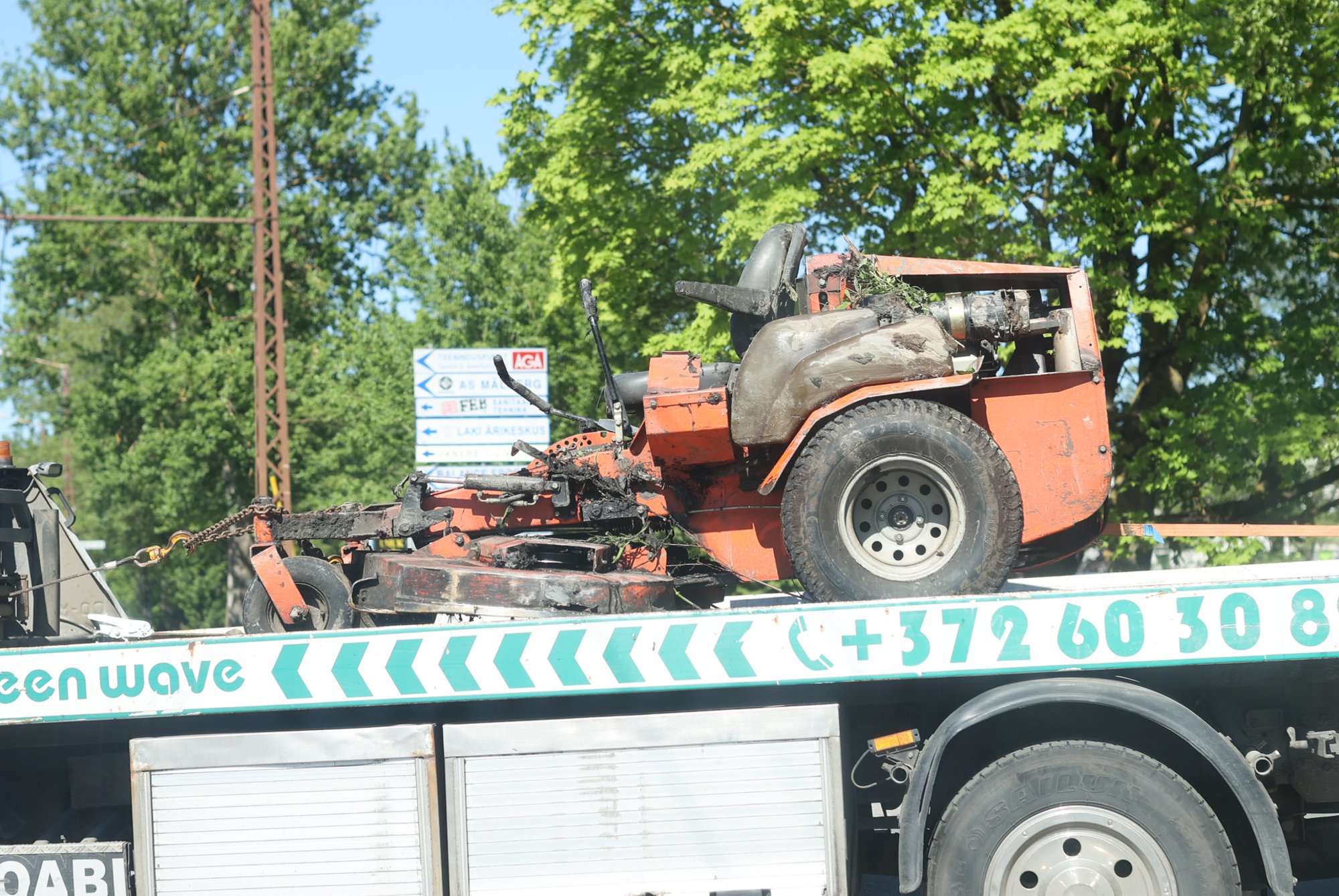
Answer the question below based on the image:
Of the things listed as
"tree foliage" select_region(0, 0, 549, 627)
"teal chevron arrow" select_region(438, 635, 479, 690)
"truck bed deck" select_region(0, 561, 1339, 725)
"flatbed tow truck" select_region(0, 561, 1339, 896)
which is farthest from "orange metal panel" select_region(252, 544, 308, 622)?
"tree foliage" select_region(0, 0, 549, 627)

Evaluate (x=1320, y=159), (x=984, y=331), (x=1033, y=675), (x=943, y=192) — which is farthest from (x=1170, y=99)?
(x=1033, y=675)

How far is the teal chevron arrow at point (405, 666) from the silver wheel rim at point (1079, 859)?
7.11 feet

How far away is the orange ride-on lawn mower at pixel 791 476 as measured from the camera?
17.0ft

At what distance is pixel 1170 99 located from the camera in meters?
13.8

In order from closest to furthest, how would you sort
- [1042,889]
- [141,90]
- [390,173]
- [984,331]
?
1. [1042,889]
2. [984,331]
3. [141,90]
4. [390,173]

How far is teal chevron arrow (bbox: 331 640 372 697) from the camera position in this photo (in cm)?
458

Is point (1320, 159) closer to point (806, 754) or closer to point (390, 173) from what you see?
point (806, 754)

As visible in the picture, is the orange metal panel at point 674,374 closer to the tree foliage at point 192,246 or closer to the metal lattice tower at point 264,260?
the metal lattice tower at point 264,260

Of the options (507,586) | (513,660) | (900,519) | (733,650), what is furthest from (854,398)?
(513,660)

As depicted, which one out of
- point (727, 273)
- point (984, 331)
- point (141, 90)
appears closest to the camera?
point (984, 331)

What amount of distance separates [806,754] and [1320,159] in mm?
11684

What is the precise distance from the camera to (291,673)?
181 inches

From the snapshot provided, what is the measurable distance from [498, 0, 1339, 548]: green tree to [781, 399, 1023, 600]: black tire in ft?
29.0

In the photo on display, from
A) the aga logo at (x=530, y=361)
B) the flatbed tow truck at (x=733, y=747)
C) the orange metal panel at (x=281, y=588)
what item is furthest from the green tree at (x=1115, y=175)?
the flatbed tow truck at (x=733, y=747)
